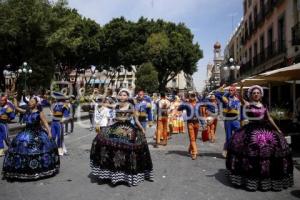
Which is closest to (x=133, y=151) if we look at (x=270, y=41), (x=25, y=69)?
(x=270, y=41)

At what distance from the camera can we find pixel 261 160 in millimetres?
6188

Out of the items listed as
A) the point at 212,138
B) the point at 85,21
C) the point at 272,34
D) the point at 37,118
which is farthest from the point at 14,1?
the point at 37,118

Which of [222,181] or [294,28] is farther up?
[294,28]

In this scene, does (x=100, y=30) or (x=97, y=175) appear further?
(x=100, y=30)

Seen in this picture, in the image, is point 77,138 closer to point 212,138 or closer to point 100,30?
point 212,138

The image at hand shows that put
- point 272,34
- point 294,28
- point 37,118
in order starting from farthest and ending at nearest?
point 272,34
point 294,28
point 37,118

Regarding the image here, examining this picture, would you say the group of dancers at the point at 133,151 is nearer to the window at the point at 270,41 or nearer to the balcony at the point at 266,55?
the balcony at the point at 266,55

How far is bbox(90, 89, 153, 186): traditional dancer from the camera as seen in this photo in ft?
21.7

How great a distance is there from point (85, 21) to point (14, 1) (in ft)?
51.2

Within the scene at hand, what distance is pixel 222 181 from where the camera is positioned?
23.1ft

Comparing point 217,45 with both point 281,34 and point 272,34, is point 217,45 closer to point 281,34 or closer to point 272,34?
point 272,34

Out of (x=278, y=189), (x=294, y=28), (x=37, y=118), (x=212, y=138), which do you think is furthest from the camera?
(x=294, y=28)

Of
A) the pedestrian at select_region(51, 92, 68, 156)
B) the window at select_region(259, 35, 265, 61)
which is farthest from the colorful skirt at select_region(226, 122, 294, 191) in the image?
the window at select_region(259, 35, 265, 61)

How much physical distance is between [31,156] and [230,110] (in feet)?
16.2
